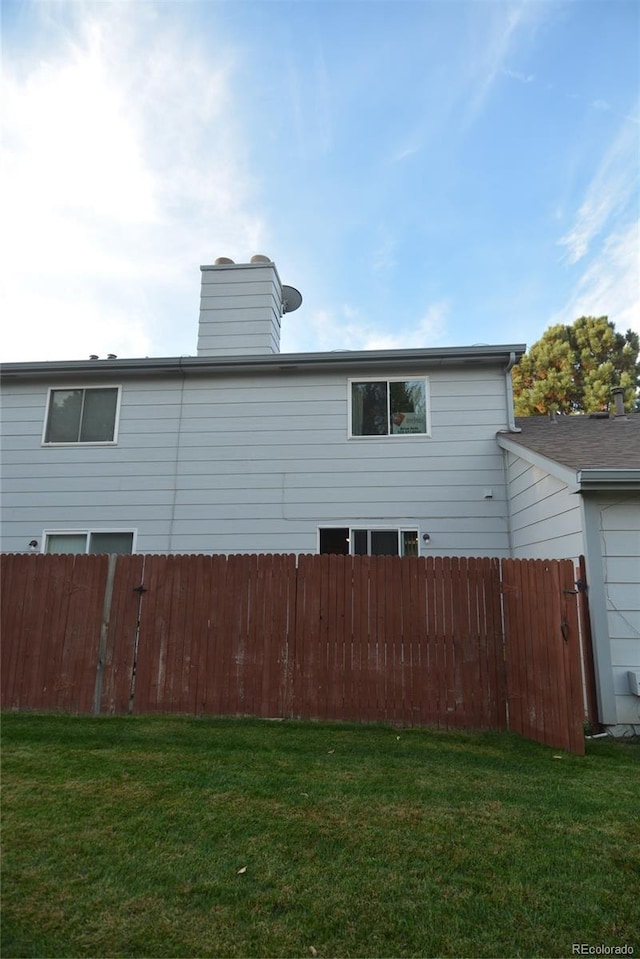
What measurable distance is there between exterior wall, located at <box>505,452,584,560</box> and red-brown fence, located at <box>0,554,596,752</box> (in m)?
0.91

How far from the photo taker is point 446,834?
116 inches

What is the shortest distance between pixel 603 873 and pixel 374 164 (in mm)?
11770

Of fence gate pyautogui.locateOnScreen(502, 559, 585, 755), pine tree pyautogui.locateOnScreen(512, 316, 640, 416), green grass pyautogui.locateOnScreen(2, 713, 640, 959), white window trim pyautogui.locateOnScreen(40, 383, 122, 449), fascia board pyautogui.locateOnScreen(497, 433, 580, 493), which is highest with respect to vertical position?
pine tree pyautogui.locateOnScreen(512, 316, 640, 416)

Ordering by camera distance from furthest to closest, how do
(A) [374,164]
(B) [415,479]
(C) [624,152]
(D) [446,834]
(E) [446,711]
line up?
(A) [374,164] → (C) [624,152] → (B) [415,479] → (E) [446,711] → (D) [446,834]

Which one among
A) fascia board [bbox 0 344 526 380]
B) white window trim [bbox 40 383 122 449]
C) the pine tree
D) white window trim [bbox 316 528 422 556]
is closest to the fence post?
white window trim [bbox 316 528 422 556]

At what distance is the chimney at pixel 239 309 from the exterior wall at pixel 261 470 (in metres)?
1.02

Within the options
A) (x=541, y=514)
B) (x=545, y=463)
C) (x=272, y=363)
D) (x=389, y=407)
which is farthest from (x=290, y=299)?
(x=541, y=514)

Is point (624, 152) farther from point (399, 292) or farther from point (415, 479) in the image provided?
point (415, 479)

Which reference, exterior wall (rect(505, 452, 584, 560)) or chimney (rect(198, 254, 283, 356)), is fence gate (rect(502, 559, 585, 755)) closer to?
exterior wall (rect(505, 452, 584, 560))

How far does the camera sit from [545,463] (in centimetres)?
604

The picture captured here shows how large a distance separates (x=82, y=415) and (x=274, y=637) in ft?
19.0

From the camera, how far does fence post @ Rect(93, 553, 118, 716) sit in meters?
5.70

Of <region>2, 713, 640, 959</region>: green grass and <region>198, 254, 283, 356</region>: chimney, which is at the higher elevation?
<region>198, 254, 283, 356</region>: chimney

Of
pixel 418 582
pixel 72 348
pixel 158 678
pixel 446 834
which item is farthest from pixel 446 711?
pixel 72 348
